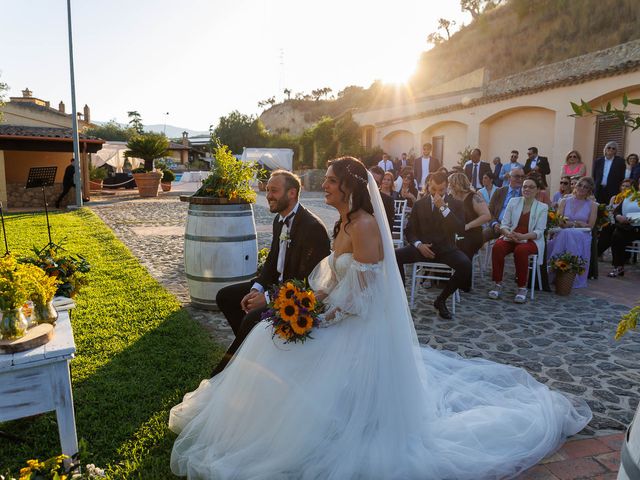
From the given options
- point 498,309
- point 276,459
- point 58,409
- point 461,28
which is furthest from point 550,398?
point 461,28

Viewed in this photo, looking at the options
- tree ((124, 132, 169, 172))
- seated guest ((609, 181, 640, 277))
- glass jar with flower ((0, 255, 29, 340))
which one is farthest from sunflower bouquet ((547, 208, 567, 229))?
tree ((124, 132, 169, 172))

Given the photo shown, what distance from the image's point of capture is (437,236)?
6.30 metres

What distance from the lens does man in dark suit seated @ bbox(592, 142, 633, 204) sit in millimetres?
10086

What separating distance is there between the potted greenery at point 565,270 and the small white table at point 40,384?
638 cm

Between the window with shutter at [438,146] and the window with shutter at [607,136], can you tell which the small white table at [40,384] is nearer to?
the window with shutter at [607,136]

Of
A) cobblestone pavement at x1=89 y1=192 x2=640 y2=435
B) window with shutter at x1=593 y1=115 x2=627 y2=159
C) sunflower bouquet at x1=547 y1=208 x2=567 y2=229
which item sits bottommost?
cobblestone pavement at x1=89 y1=192 x2=640 y2=435

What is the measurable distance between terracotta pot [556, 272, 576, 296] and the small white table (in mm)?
6414

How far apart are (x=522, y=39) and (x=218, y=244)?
3922 cm

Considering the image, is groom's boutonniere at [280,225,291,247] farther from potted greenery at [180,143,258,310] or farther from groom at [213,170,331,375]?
potted greenery at [180,143,258,310]

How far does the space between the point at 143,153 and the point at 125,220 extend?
13.5m

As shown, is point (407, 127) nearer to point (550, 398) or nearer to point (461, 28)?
point (550, 398)

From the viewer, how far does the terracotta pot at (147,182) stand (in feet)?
78.4

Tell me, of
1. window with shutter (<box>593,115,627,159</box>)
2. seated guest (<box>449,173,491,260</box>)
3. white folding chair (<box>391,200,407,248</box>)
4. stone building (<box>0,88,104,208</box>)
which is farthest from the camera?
stone building (<box>0,88,104,208</box>)

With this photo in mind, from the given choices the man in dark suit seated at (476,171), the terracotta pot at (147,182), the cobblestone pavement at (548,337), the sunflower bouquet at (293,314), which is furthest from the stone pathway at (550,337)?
the terracotta pot at (147,182)
